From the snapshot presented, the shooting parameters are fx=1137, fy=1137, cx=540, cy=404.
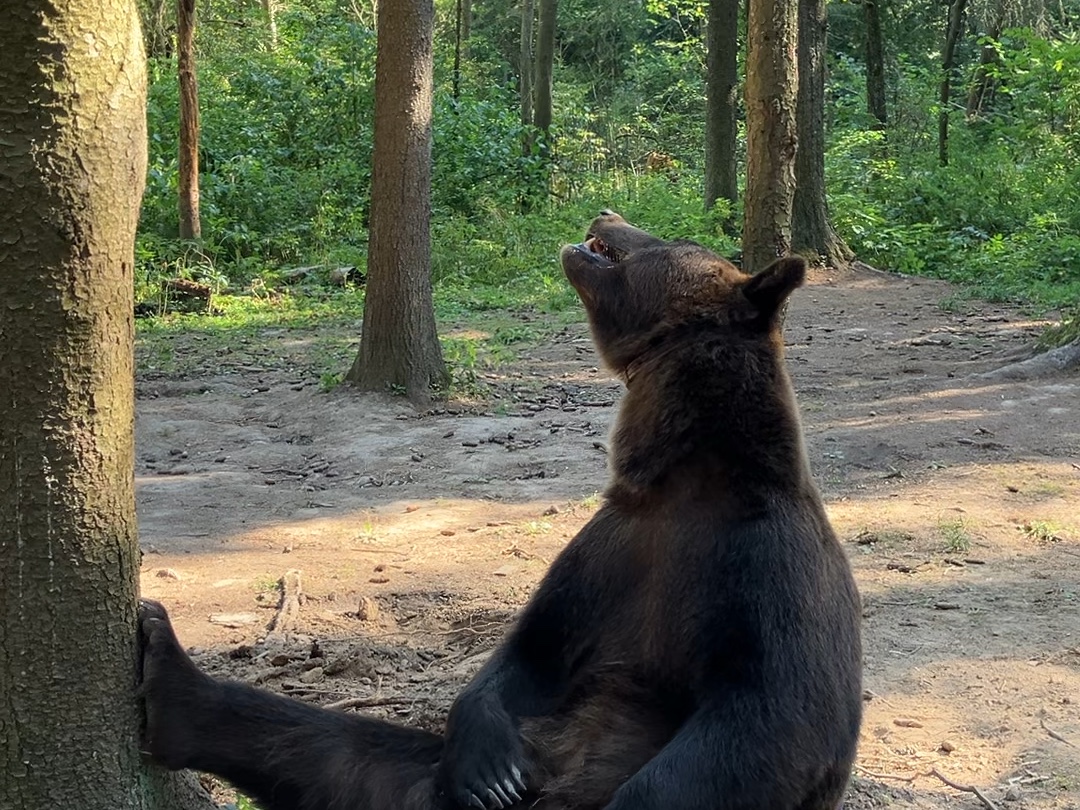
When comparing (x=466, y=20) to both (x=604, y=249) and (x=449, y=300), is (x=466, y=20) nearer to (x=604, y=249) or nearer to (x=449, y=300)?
(x=449, y=300)

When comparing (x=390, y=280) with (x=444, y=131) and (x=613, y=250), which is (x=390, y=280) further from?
(x=444, y=131)

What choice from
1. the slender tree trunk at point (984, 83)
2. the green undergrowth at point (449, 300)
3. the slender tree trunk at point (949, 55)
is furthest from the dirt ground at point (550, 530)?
the slender tree trunk at point (984, 83)

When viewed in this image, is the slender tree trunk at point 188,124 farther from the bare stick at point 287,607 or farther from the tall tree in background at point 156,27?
the bare stick at point 287,607

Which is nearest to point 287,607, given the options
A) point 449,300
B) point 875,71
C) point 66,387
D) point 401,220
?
point 66,387

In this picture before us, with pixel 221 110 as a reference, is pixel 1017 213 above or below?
below

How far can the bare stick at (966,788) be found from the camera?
432cm

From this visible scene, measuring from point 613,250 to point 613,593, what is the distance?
63.0 inches

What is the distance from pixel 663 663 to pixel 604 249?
192 cm

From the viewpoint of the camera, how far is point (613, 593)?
3.82 m

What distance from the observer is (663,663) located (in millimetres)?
3604

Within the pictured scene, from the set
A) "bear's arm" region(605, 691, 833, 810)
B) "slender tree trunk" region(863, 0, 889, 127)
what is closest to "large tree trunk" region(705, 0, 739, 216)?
"slender tree trunk" region(863, 0, 889, 127)

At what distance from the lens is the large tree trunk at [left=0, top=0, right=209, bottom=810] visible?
3.02m

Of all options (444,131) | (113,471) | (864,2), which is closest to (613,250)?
(113,471)

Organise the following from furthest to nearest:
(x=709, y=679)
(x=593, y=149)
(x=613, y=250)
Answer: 1. (x=593, y=149)
2. (x=613, y=250)
3. (x=709, y=679)
